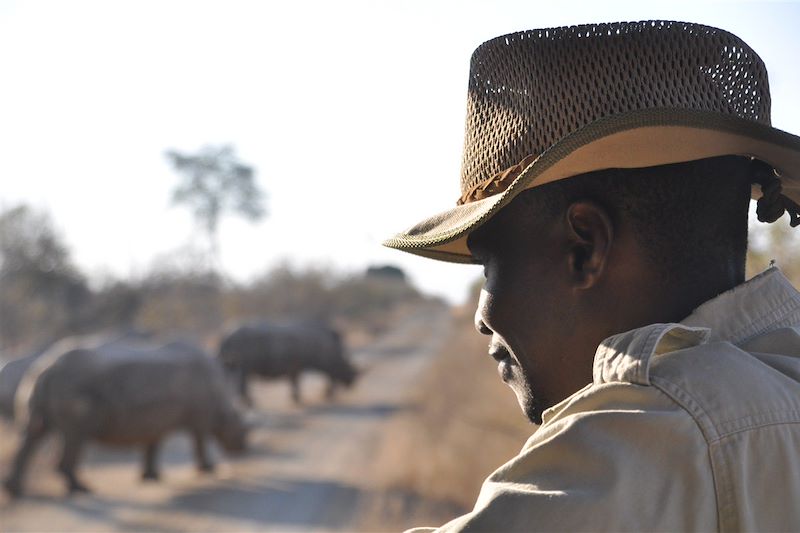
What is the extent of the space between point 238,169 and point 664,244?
37.2 meters

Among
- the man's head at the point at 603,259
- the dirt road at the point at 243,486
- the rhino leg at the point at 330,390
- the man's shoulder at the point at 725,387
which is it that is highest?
the man's head at the point at 603,259

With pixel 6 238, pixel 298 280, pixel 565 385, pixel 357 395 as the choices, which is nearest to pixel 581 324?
pixel 565 385

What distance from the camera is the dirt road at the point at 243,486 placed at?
846 centimetres

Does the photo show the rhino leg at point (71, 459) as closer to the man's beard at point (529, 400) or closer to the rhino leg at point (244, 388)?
the rhino leg at point (244, 388)

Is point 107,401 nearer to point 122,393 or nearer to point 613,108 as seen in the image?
point 122,393

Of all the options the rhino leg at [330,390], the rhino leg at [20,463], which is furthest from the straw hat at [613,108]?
the rhino leg at [330,390]

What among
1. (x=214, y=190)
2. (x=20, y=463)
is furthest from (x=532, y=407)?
(x=214, y=190)

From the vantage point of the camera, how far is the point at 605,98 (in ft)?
5.29

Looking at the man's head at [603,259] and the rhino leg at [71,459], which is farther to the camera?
the rhino leg at [71,459]

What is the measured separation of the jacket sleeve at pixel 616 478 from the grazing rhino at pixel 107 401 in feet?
30.2

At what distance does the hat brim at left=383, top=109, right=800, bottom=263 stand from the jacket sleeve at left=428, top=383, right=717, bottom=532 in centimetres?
45

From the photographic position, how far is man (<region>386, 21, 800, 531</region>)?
46.3 inches

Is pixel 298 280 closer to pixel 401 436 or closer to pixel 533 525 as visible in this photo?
pixel 401 436

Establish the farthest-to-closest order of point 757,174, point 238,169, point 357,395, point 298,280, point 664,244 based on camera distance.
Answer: point 298,280 < point 238,169 < point 357,395 < point 757,174 < point 664,244
